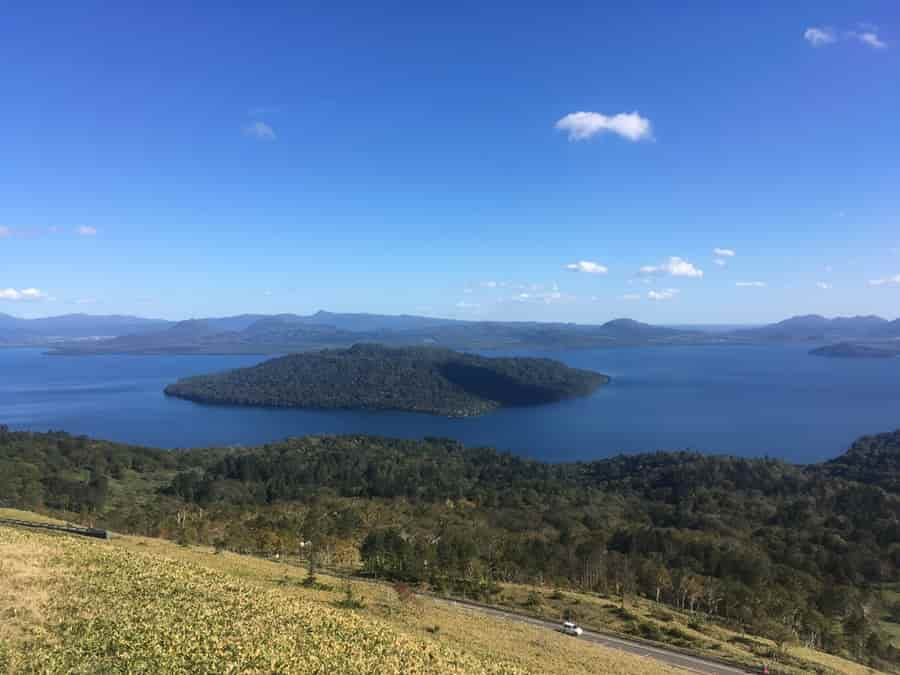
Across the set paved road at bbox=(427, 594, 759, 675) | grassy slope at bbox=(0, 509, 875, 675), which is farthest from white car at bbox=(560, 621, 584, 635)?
grassy slope at bbox=(0, 509, 875, 675)

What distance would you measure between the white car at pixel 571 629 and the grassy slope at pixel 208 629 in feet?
14.3

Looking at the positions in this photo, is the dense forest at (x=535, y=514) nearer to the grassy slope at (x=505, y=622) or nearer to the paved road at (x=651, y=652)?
the paved road at (x=651, y=652)

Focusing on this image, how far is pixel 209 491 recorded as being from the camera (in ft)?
297

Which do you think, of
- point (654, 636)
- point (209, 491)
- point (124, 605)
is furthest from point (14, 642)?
point (209, 491)

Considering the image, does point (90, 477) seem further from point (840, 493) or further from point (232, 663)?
point (840, 493)

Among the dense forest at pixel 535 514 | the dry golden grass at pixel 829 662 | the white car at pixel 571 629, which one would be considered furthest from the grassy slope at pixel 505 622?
the dense forest at pixel 535 514

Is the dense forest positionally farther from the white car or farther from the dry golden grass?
the white car

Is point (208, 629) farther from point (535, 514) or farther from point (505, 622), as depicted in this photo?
point (535, 514)

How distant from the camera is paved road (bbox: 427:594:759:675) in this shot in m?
27.2

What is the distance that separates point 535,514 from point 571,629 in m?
53.0

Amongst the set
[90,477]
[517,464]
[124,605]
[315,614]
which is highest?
[124,605]

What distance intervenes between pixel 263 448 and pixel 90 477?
43.0 metres

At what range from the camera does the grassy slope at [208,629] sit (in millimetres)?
14141

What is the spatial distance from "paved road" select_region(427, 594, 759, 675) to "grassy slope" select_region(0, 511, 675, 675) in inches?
173
